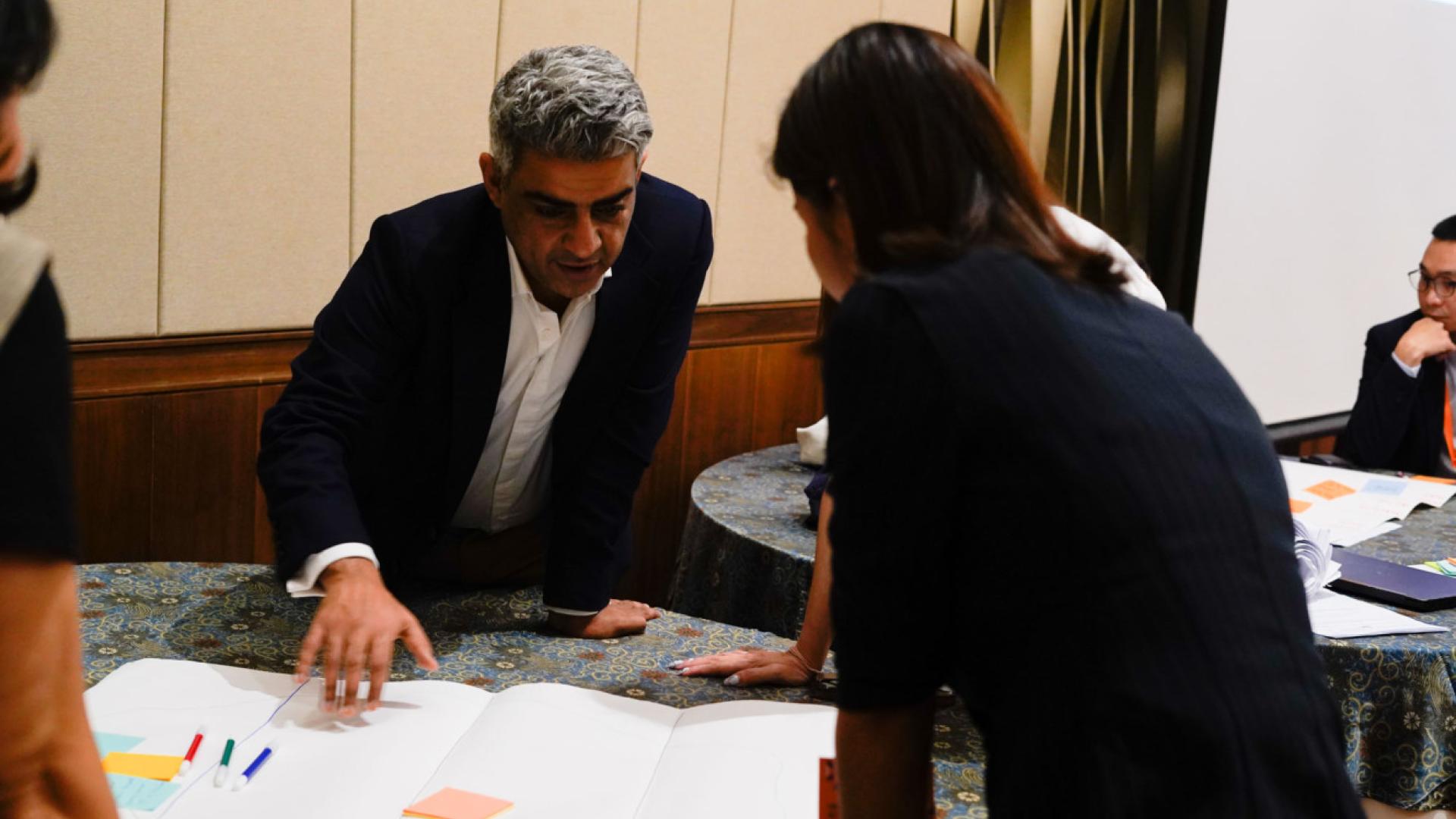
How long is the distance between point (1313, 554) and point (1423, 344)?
Result: 238 centimetres

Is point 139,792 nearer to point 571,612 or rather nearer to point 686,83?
point 571,612

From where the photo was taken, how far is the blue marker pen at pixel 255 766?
1.28m

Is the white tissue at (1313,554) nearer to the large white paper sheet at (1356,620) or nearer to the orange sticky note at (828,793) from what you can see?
the large white paper sheet at (1356,620)

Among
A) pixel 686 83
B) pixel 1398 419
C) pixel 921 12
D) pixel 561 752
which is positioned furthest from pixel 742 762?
pixel 1398 419

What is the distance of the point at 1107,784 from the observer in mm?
863

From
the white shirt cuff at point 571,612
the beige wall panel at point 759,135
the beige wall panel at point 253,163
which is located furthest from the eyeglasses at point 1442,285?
the white shirt cuff at point 571,612

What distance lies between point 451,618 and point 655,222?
719 millimetres

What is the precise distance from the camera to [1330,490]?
312cm

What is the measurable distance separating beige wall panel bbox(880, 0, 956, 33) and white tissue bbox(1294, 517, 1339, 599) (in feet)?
7.46

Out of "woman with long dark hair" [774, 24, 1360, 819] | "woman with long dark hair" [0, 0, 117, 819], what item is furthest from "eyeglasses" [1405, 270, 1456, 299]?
"woman with long dark hair" [0, 0, 117, 819]

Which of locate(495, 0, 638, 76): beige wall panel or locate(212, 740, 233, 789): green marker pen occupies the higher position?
locate(495, 0, 638, 76): beige wall panel

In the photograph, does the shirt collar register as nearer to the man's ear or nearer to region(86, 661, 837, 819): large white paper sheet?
the man's ear

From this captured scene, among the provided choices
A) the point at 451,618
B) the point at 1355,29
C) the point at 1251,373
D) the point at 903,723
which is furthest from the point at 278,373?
the point at 1355,29

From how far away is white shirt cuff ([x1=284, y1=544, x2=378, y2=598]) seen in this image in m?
1.63
